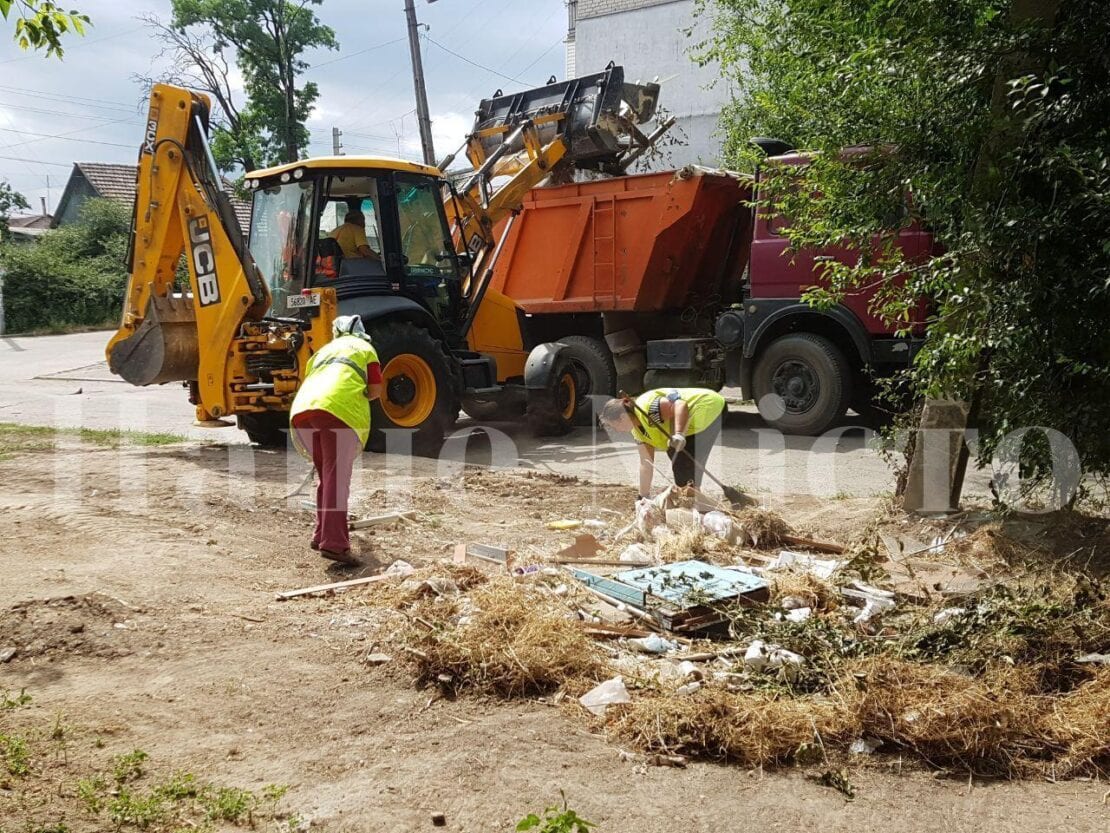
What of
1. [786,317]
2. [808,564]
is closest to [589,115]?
[786,317]

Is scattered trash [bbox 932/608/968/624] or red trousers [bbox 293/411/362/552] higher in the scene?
red trousers [bbox 293/411/362/552]

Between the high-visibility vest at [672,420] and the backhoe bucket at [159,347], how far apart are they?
4.22m

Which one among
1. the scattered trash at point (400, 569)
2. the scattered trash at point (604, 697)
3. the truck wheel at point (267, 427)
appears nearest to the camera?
the scattered trash at point (604, 697)

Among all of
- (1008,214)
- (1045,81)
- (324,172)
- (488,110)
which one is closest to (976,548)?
Result: (1008,214)

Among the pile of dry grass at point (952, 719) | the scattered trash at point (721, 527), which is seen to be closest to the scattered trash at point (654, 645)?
the pile of dry grass at point (952, 719)

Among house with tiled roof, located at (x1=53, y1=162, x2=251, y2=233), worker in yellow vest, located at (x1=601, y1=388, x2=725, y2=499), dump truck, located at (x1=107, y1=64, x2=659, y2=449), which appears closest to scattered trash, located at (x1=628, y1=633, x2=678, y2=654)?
worker in yellow vest, located at (x1=601, y1=388, x2=725, y2=499)

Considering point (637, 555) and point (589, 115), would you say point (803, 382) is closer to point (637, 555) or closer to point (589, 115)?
point (589, 115)

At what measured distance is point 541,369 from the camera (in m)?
9.83

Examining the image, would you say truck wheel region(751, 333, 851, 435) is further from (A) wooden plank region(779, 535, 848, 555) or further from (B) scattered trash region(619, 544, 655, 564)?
(B) scattered trash region(619, 544, 655, 564)

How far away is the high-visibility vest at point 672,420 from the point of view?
20.9 ft

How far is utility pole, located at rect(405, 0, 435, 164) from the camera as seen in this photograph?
64.7 ft

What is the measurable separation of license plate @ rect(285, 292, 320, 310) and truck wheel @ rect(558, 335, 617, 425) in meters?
3.49

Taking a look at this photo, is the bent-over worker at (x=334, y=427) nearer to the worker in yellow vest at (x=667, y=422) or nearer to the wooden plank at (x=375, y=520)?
the wooden plank at (x=375, y=520)

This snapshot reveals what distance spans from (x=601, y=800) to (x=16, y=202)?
31.8m
